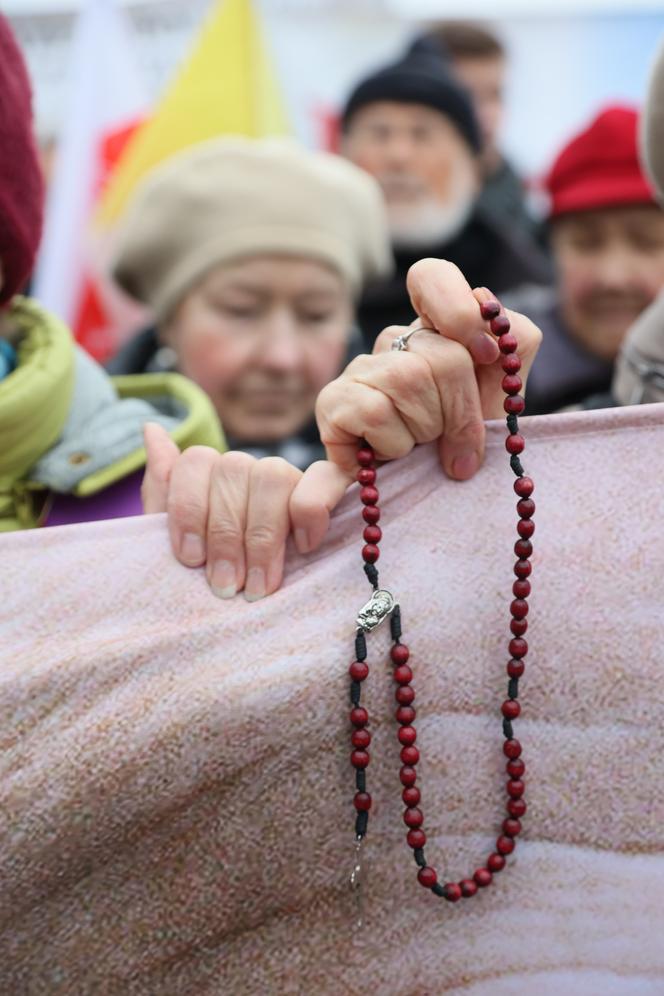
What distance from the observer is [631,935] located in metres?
0.77

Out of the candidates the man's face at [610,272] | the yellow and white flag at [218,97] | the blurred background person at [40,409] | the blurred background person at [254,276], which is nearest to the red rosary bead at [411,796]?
the blurred background person at [40,409]

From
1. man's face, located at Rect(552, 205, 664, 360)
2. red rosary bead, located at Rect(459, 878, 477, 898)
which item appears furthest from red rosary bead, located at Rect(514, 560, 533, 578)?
man's face, located at Rect(552, 205, 664, 360)

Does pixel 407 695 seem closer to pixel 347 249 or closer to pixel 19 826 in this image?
pixel 19 826

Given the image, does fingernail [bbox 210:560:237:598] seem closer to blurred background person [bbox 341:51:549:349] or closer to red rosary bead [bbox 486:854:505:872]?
red rosary bead [bbox 486:854:505:872]

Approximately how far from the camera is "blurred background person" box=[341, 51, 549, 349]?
8.24 feet

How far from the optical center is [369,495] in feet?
2.52

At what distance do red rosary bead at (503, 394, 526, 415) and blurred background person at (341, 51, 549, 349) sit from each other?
1.78 metres

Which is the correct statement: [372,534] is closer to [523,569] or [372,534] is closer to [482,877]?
[523,569]

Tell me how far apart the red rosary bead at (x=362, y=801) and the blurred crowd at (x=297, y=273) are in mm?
451

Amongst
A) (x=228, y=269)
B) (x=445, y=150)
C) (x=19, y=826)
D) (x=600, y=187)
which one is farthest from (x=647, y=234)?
(x=19, y=826)

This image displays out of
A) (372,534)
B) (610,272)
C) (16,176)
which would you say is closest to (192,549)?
(372,534)

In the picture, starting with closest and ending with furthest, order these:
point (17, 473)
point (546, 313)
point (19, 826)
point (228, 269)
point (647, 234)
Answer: point (19, 826) → point (17, 473) → point (228, 269) → point (647, 234) → point (546, 313)

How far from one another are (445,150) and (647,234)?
552 mm

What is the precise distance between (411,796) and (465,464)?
227 mm
